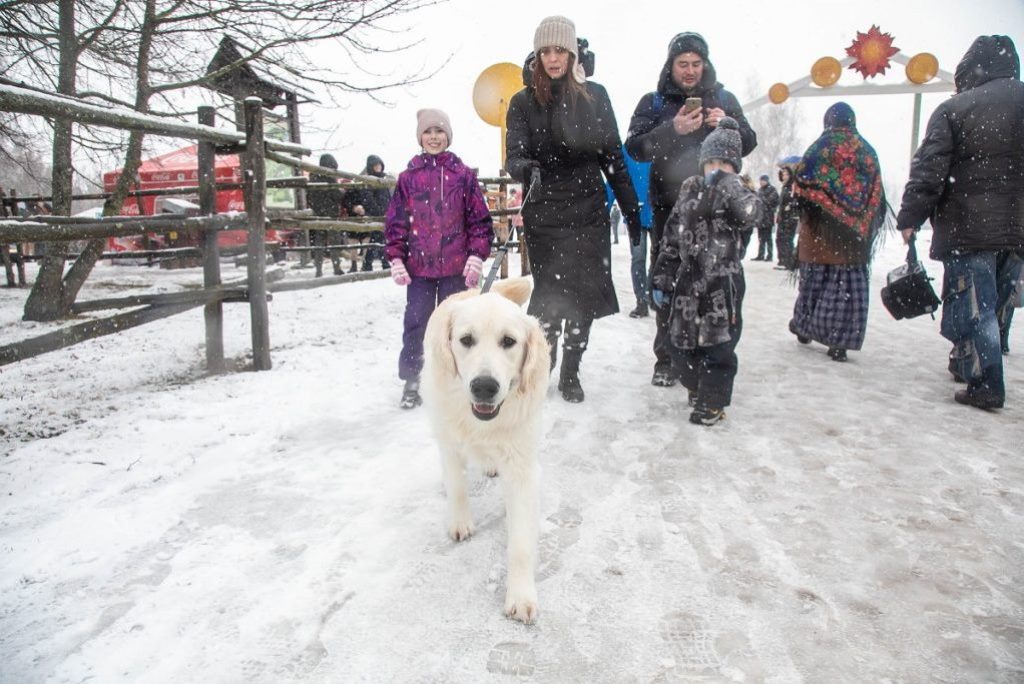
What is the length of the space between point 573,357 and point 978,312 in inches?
109

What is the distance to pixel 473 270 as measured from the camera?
3844 mm

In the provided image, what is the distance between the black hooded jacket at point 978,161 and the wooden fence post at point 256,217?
4862 mm

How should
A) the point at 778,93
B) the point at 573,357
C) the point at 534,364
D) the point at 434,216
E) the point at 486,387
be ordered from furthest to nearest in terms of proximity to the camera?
the point at 778,93
the point at 573,357
the point at 434,216
the point at 534,364
the point at 486,387

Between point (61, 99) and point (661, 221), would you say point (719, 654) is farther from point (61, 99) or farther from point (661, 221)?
point (61, 99)

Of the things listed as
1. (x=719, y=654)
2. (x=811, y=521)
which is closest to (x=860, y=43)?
(x=811, y=521)

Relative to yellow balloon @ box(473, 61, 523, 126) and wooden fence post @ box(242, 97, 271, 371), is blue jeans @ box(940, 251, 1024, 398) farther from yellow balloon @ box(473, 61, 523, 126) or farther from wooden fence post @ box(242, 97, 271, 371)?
yellow balloon @ box(473, 61, 523, 126)

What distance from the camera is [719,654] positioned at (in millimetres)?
1719

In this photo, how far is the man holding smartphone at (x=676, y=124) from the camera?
398 cm

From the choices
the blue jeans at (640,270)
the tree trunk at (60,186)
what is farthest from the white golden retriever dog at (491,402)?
the tree trunk at (60,186)

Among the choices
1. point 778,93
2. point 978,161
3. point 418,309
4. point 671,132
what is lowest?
point 418,309

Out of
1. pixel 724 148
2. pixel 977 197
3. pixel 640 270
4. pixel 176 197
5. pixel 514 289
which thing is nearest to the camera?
pixel 514 289

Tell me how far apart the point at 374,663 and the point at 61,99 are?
3.43 metres

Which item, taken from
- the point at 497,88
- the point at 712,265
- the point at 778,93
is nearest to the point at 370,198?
the point at 497,88

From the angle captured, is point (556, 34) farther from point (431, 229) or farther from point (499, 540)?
point (499, 540)
